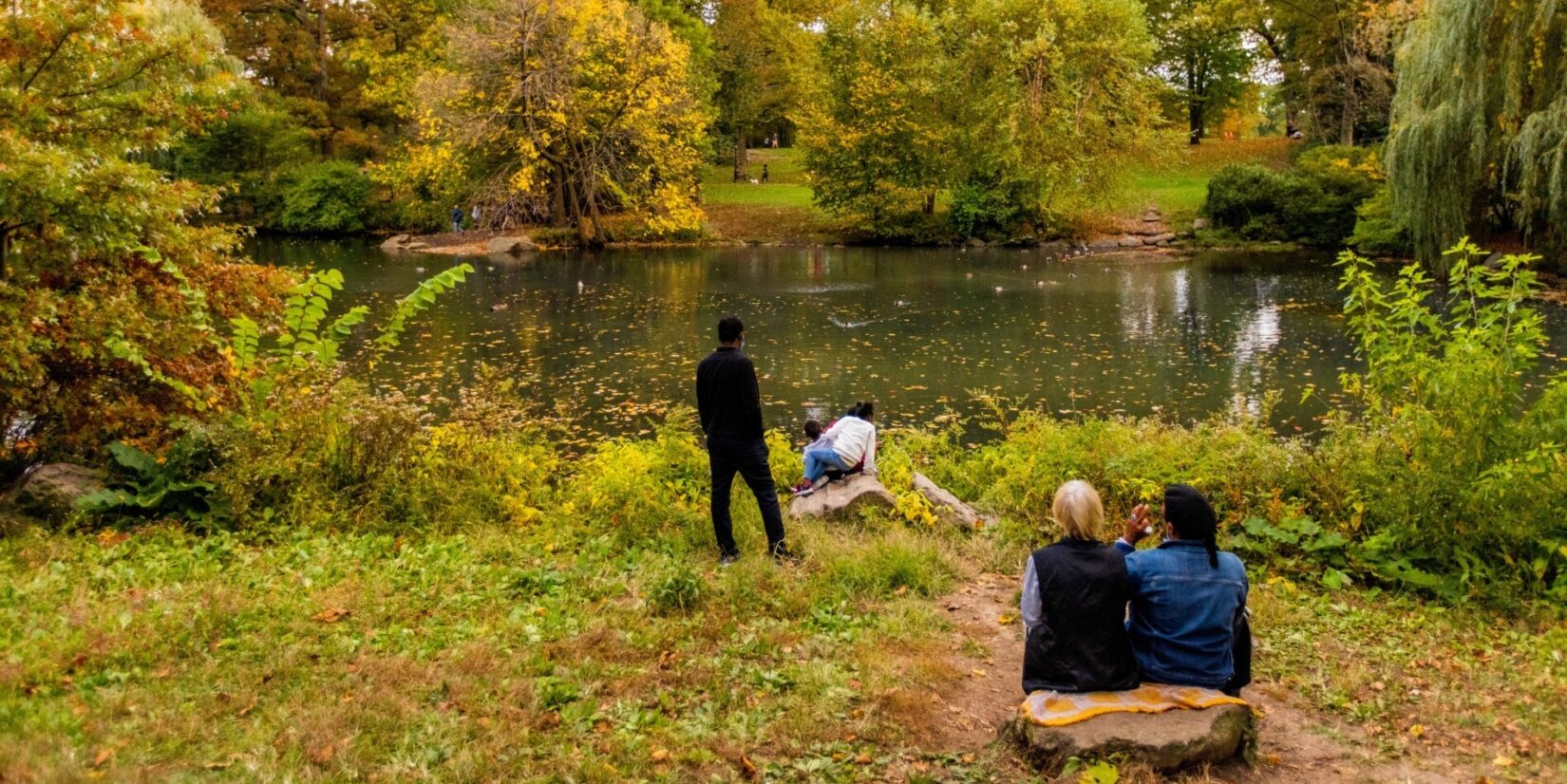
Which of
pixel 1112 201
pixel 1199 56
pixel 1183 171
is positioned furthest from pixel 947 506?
pixel 1199 56

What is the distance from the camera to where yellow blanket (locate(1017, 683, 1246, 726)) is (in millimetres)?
4789

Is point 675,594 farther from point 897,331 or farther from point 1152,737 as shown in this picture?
point 897,331

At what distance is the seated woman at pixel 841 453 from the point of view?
9562 millimetres

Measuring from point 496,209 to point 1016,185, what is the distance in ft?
66.4

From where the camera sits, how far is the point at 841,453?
9562 mm

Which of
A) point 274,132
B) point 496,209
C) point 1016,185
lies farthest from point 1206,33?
point 274,132

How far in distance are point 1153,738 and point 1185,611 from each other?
2.30 ft

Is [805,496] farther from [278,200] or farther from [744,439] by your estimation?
[278,200]

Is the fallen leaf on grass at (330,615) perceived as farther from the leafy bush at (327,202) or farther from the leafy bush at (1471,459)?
the leafy bush at (327,202)

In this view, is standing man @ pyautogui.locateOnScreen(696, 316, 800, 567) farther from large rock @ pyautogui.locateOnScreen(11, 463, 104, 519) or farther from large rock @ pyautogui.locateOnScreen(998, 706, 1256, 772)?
large rock @ pyautogui.locateOnScreen(11, 463, 104, 519)

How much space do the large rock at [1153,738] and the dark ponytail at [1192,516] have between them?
0.73 m

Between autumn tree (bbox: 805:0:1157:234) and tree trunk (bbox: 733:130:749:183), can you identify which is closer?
autumn tree (bbox: 805:0:1157:234)

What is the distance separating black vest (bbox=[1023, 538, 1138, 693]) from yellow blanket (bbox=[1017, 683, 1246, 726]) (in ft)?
0.22

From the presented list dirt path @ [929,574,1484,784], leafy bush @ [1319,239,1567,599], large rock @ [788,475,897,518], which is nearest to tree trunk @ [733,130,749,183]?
large rock @ [788,475,897,518]
